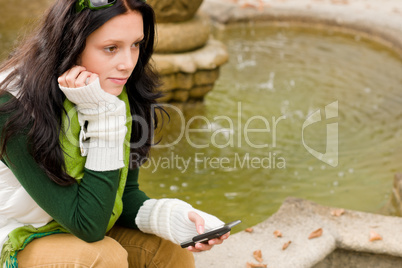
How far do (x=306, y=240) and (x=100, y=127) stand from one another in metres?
1.28

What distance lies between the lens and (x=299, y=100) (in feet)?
17.5

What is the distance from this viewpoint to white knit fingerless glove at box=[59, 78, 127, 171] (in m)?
1.89

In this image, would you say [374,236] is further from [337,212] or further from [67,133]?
[67,133]

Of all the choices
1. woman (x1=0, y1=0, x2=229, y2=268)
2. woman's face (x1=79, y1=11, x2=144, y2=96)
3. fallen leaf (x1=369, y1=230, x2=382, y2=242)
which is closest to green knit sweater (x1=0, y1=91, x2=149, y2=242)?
woman (x1=0, y1=0, x2=229, y2=268)

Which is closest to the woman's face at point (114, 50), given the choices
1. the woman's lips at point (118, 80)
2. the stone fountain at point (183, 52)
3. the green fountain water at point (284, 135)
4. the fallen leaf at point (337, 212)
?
the woman's lips at point (118, 80)

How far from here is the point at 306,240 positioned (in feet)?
8.87

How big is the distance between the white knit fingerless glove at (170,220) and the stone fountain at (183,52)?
2.28 metres

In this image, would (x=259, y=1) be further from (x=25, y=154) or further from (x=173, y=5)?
(x=25, y=154)

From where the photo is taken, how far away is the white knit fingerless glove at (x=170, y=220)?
2.12 m

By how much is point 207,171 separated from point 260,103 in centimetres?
145

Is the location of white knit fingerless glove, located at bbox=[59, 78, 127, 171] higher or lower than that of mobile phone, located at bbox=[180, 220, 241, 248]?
higher

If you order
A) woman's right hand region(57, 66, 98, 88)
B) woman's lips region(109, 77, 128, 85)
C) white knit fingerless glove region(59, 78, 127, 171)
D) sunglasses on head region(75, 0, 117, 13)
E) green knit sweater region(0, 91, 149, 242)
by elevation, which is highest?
sunglasses on head region(75, 0, 117, 13)

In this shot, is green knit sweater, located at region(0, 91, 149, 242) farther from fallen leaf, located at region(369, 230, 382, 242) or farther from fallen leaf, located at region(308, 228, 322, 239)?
fallen leaf, located at region(369, 230, 382, 242)

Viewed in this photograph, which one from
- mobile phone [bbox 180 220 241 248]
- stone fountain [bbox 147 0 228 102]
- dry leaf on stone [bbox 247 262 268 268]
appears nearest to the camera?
mobile phone [bbox 180 220 241 248]
